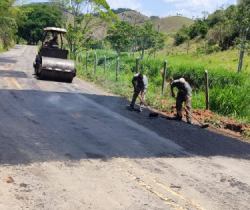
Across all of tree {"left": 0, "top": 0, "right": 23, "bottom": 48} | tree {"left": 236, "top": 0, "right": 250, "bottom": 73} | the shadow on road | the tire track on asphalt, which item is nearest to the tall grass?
the shadow on road

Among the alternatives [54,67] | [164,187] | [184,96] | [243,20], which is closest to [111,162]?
[164,187]

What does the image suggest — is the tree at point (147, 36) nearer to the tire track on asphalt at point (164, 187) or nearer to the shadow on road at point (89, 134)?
the shadow on road at point (89, 134)

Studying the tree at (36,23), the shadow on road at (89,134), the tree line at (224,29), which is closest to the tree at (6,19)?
the tree line at (224,29)

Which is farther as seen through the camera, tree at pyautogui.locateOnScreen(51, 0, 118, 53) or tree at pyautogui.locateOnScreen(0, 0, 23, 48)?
tree at pyautogui.locateOnScreen(0, 0, 23, 48)

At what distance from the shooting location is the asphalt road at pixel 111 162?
4.35 m

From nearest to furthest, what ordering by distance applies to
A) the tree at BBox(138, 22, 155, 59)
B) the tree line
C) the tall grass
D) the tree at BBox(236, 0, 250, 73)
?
the tall grass → the tree at BBox(236, 0, 250, 73) → the tree line → the tree at BBox(138, 22, 155, 59)

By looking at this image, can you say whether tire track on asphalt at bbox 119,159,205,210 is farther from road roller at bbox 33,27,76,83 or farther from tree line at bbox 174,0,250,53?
tree line at bbox 174,0,250,53

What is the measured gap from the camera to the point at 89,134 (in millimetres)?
7305

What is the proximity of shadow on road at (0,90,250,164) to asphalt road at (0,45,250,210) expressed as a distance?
0.02 m

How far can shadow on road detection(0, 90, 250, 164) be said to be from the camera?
19.7ft

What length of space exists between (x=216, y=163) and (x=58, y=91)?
25.5ft

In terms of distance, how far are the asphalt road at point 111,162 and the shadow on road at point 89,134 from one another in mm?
20

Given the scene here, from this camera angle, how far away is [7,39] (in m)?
45.4

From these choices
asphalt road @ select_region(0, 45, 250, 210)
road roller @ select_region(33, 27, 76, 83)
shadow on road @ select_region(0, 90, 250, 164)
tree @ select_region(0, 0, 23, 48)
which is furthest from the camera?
tree @ select_region(0, 0, 23, 48)
